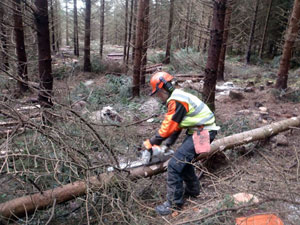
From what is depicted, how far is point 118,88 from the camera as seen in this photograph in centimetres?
1007

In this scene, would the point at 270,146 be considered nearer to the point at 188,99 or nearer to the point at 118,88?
the point at 188,99

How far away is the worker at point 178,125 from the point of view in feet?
9.78

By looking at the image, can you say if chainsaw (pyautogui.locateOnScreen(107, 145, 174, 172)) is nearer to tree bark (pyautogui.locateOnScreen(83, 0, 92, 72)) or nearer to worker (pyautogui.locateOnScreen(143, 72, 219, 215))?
worker (pyautogui.locateOnScreen(143, 72, 219, 215))

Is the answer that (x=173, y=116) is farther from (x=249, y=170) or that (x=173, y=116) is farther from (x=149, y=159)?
(x=249, y=170)

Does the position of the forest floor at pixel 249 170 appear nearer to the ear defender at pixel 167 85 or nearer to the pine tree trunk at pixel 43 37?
the ear defender at pixel 167 85

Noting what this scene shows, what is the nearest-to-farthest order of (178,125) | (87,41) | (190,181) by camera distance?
(178,125) < (190,181) < (87,41)

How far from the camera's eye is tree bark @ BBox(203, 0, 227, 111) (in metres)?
5.23

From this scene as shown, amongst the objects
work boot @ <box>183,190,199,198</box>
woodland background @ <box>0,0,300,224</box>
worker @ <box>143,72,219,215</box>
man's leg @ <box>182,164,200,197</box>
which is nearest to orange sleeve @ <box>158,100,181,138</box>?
worker @ <box>143,72,219,215</box>

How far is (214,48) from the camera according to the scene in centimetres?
547

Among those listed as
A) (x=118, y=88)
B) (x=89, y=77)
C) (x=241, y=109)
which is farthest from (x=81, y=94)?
(x=241, y=109)

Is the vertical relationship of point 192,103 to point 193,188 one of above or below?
above

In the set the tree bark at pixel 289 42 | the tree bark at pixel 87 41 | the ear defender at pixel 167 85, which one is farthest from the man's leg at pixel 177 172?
the tree bark at pixel 87 41

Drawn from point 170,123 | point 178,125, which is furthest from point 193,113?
point 170,123

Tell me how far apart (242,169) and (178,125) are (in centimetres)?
99
